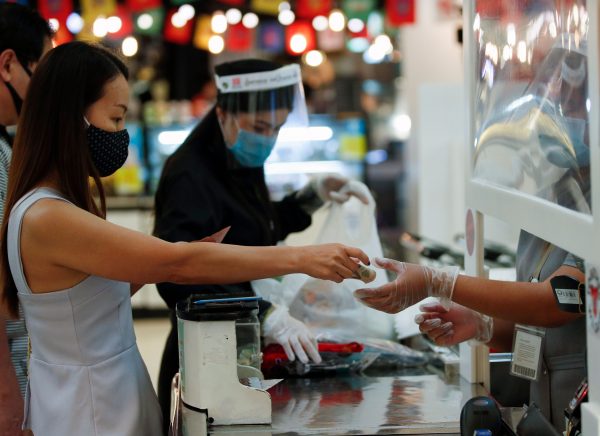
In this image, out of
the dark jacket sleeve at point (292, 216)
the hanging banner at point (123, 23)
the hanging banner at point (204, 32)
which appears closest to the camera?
the dark jacket sleeve at point (292, 216)

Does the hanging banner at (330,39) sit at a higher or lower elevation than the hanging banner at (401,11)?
lower

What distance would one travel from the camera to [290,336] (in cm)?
262

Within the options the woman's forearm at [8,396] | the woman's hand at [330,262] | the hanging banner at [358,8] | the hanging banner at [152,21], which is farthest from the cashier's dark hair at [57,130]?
the hanging banner at [152,21]

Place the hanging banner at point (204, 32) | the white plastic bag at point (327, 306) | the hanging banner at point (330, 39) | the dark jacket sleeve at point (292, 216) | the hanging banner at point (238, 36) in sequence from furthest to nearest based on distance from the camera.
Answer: the hanging banner at point (330, 39)
the hanging banner at point (238, 36)
the hanging banner at point (204, 32)
the dark jacket sleeve at point (292, 216)
the white plastic bag at point (327, 306)

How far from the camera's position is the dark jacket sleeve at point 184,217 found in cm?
271

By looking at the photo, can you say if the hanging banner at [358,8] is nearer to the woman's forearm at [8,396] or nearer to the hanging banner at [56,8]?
the hanging banner at [56,8]

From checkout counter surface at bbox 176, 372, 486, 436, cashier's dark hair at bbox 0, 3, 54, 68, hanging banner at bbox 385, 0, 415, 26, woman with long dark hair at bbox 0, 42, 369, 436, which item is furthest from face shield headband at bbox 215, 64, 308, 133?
hanging banner at bbox 385, 0, 415, 26

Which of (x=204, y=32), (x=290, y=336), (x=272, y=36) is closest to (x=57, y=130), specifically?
(x=290, y=336)

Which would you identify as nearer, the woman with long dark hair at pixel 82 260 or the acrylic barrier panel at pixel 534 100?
the acrylic barrier panel at pixel 534 100

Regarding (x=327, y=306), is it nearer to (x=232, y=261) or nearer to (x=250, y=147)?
(x=250, y=147)

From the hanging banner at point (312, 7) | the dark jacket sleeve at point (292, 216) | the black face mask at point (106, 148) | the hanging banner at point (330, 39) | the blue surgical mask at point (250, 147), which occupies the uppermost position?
the hanging banner at point (312, 7)

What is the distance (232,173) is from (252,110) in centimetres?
23

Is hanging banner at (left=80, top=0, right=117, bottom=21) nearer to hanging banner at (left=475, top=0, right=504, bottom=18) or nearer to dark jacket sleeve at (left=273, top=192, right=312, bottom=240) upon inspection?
dark jacket sleeve at (left=273, top=192, right=312, bottom=240)

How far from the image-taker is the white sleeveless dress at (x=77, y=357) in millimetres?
2045
